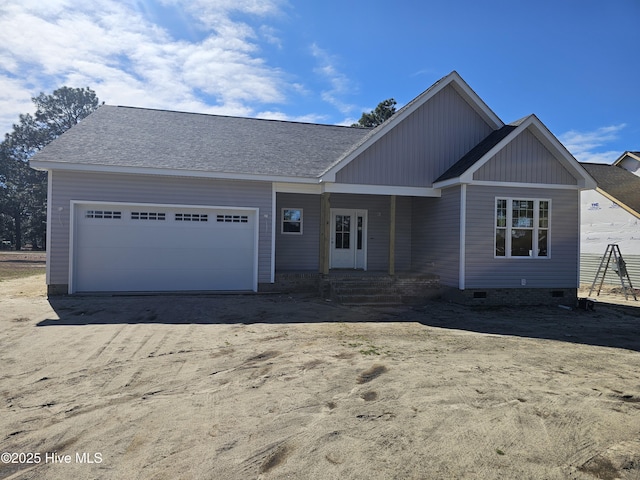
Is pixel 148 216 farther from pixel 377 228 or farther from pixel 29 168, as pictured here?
pixel 29 168

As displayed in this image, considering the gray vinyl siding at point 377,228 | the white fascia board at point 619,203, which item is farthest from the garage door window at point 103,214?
the white fascia board at point 619,203

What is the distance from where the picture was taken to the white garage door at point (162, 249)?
436 inches

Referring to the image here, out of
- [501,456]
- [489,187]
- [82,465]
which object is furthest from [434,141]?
[82,465]

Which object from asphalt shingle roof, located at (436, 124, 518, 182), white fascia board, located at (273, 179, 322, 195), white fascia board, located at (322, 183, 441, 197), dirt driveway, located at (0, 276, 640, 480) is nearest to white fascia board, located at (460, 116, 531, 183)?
asphalt shingle roof, located at (436, 124, 518, 182)

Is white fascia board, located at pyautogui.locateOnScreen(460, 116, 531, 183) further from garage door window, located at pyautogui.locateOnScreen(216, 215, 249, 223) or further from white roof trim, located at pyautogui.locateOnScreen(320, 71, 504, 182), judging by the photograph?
garage door window, located at pyautogui.locateOnScreen(216, 215, 249, 223)

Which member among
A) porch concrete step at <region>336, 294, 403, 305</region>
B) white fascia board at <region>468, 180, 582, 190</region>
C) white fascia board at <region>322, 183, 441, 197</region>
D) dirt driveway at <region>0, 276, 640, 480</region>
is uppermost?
white fascia board at <region>468, 180, 582, 190</region>

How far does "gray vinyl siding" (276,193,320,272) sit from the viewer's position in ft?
44.4

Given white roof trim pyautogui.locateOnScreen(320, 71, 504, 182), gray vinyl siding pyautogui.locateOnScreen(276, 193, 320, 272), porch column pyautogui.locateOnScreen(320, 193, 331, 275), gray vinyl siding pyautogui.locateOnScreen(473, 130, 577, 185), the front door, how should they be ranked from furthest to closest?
the front door → gray vinyl siding pyautogui.locateOnScreen(276, 193, 320, 272) → porch column pyautogui.locateOnScreen(320, 193, 331, 275) → white roof trim pyautogui.locateOnScreen(320, 71, 504, 182) → gray vinyl siding pyautogui.locateOnScreen(473, 130, 577, 185)

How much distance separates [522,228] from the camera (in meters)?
11.8

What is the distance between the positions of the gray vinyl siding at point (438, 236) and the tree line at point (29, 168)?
37.3m

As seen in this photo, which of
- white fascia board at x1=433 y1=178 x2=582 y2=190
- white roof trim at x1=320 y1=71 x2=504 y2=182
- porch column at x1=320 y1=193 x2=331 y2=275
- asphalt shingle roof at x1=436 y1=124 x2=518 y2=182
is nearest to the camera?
white fascia board at x1=433 y1=178 x2=582 y2=190

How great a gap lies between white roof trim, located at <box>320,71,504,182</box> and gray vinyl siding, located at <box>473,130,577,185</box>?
165cm

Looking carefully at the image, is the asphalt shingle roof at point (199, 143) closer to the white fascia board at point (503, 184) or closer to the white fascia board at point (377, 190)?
the white fascia board at point (377, 190)

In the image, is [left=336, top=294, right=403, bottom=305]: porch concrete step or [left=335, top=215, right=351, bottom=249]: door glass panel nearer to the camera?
[left=336, top=294, right=403, bottom=305]: porch concrete step
